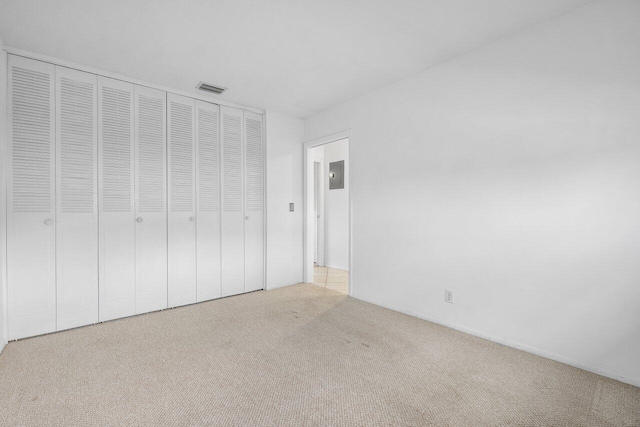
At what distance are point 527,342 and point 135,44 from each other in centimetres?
400

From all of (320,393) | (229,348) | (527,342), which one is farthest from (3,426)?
(527,342)

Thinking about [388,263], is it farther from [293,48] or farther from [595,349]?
[293,48]

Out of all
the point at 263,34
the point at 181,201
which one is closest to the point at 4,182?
the point at 181,201

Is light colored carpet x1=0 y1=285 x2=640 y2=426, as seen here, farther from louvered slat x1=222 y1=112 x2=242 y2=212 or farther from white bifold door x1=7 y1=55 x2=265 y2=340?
louvered slat x1=222 y1=112 x2=242 y2=212

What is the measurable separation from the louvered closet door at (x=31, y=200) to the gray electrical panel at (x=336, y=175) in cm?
406

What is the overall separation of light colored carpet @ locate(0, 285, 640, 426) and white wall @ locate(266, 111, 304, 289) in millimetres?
1448

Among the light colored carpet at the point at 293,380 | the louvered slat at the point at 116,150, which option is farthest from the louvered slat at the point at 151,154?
the light colored carpet at the point at 293,380

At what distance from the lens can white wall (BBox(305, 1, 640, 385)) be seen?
1.98m

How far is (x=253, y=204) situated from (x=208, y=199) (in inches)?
24.7

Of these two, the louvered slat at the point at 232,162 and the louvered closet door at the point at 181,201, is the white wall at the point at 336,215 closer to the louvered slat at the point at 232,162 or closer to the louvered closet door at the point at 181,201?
the louvered slat at the point at 232,162

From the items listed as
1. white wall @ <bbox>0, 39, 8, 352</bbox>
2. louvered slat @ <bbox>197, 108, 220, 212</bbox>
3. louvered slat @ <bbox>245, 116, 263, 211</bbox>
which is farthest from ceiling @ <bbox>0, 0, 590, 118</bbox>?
louvered slat @ <bbox>245, 116, 263, 211</bbox>

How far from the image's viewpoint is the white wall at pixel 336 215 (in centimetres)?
559

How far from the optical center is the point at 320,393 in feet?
6.10

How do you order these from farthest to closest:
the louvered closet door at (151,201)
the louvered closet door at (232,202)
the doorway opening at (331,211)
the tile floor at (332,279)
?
the doorway opening at (331,211)
the tile floor at (332,279)
the louvered closet door at (232,202)
the louvered closet door at (151,201)
